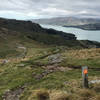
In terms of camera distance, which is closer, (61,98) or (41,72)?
(61,98)

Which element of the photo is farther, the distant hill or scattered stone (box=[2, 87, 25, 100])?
the distant hill

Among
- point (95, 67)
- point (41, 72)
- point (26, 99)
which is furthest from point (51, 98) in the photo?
point (95, 67)

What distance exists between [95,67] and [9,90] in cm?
989

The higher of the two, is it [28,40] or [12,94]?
[12,94]

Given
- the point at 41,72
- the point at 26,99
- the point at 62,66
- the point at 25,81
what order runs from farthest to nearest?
the point at 62,66
the point at 41,72
the point at 25,81
the point at 26,99

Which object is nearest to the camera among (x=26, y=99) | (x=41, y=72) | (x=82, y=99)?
(x=82, y=99)

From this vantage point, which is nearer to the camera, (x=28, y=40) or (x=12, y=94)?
(x=12, y=94)

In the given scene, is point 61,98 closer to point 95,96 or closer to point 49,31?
point 95,96

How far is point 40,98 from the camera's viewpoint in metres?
9.01

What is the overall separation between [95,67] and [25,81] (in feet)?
26.7

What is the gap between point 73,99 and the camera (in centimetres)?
809

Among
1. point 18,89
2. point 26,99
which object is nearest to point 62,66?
point 18,89

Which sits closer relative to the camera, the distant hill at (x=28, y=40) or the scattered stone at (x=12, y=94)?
the scattered stone at (x=12, y=94)

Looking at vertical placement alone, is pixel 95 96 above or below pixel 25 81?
above
